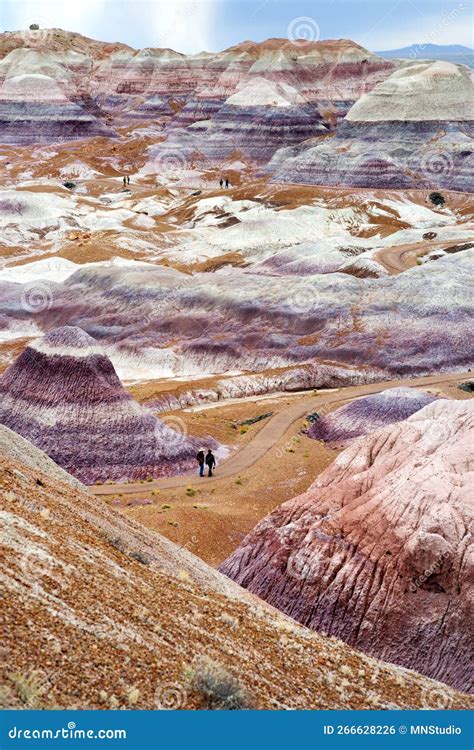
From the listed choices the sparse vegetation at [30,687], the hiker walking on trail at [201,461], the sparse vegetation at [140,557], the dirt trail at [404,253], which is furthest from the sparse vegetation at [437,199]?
the sparse vegetation at [30,687]

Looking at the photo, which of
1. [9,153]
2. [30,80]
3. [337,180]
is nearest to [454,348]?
[337,180]

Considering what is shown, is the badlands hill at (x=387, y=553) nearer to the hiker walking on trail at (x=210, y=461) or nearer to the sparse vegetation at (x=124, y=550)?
the sparse vegetation at (x=124, y=550)

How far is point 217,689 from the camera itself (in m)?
11.0

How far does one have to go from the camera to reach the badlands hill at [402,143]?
117062mm

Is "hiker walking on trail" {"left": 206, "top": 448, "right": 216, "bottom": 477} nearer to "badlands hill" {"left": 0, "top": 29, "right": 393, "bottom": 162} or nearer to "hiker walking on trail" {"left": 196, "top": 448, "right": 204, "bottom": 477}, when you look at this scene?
"hiker walking on trail" {"left": 196, "top": 448, "right": 204, "bottom": 477}

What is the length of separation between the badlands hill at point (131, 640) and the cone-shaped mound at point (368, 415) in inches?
924

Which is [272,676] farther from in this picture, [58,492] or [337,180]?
[337,180]

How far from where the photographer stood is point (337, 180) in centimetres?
11744

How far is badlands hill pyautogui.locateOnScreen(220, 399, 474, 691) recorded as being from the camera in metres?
18.9

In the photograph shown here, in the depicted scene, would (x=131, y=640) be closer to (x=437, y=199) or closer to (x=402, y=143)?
(x=437, y=199)

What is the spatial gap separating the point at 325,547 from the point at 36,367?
2073 cm

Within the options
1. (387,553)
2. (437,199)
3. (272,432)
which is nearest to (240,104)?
(437,199)

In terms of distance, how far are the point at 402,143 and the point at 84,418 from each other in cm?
9748

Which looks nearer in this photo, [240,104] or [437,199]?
[437,199]
